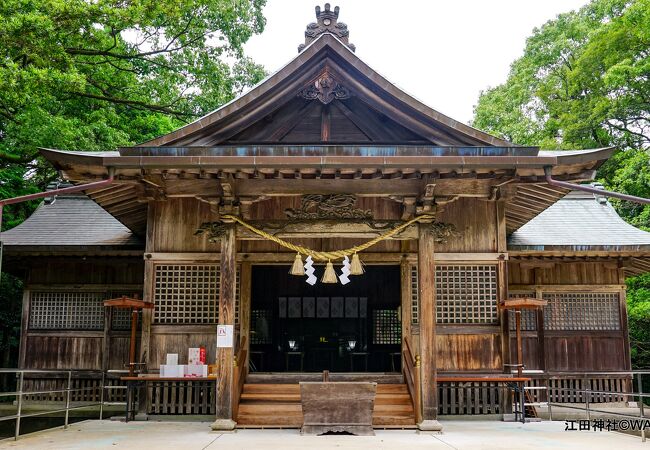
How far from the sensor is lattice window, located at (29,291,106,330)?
1382cm

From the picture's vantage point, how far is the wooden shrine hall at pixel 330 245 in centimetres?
909

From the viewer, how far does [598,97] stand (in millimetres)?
23766

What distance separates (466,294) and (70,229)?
9.45 meters

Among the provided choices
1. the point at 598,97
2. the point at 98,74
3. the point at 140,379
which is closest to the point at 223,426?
the point at 140,379

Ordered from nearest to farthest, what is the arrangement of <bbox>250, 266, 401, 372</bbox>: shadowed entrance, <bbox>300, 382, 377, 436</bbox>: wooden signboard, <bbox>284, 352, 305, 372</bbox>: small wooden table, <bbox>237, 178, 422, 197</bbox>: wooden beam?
1. <bbox>300, 382, 377, 436</bbox>: wooden signboard
2. <bbox>237, 178, 422, 197</bbox>: wooden beam
3. <bbox>284, 352, 305, 372</bbox>: small wooden table
4. <bbox>250, 266, 401, 372</bbox>: shadowed entrance

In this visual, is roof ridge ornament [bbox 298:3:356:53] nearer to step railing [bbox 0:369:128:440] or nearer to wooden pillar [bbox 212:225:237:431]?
wooden pillar [bbox 212:225:237:431]

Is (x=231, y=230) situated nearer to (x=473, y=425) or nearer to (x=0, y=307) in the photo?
(x=473, y=425)

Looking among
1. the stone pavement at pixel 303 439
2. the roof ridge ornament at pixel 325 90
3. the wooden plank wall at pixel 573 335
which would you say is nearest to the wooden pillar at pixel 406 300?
the stone pavement at pixel 303 439

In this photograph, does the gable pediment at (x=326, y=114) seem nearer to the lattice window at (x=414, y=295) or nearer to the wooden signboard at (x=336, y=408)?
the lattice window at (x=414, y=295)

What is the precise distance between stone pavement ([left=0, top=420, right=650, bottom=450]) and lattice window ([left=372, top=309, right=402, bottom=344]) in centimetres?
782

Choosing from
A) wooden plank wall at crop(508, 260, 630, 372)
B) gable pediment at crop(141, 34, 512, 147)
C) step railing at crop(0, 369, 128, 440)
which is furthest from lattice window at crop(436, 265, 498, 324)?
step railing at crop(0, 369, 128, 440)

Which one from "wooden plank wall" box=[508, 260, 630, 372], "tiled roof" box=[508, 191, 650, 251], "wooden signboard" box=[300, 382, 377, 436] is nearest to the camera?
"wooden signboard" box=[300, 382, 377, 436]

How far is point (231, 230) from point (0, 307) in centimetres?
1433

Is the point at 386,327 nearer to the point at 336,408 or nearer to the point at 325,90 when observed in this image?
the point at 336,408
